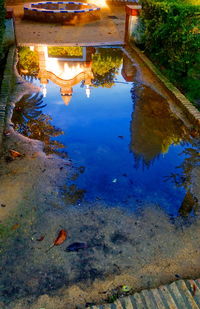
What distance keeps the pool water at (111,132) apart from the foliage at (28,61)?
10 cm

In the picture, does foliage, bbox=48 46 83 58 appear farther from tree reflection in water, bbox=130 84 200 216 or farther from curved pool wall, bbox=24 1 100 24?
curved pool wall, bbox=24 1 100 24

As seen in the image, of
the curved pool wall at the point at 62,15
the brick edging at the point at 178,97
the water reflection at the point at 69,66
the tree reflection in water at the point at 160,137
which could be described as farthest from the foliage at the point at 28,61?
the curved pool wall at the point at 62,15

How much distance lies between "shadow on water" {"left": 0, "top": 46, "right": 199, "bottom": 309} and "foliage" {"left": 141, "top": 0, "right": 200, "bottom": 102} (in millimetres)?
1193

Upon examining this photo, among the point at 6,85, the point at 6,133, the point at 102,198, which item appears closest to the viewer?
the point at 102,198

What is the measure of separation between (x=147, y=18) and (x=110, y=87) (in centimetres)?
418

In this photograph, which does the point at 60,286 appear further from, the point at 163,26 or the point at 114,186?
the point at 163,26

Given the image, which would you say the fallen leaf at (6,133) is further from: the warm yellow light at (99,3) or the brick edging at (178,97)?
the warm yellow light at (99,3)

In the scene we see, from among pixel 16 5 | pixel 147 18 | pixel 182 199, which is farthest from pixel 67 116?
pixel 16 5

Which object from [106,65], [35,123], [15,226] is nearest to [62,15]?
[106,65]

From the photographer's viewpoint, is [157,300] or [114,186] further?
[114,186]

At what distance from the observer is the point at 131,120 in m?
6.35

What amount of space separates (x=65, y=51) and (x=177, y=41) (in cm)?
506

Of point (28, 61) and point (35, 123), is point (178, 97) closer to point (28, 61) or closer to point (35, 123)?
point (35, 123)

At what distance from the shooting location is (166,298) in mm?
2785
